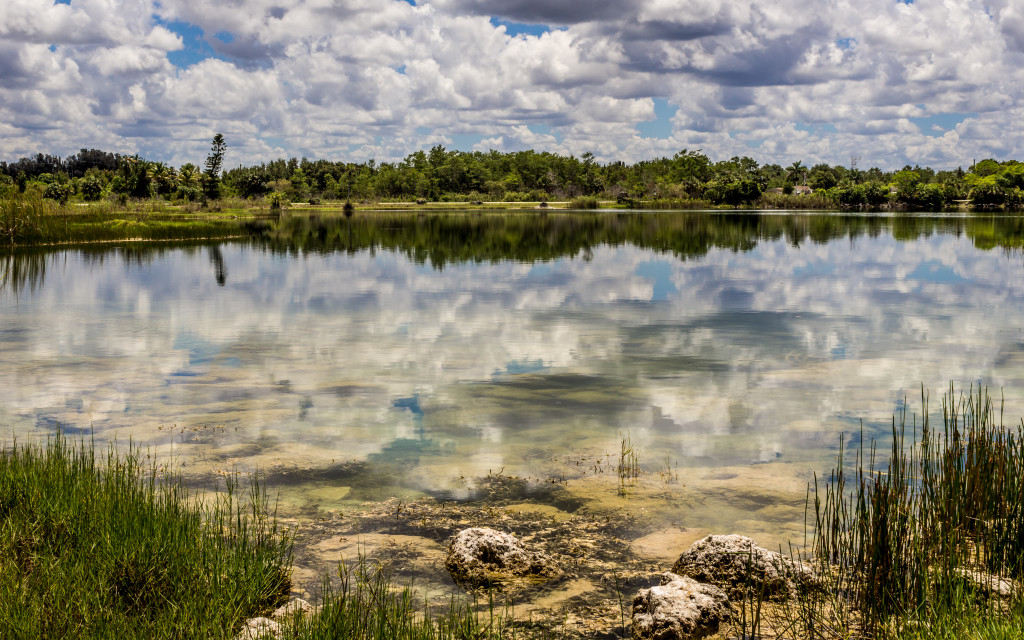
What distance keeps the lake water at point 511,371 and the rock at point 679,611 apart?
2533 millimetres

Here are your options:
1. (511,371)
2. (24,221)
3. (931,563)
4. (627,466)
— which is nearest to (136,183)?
(24,221)

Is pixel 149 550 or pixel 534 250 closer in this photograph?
pixel 149 550

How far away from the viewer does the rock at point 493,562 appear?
8.48 m

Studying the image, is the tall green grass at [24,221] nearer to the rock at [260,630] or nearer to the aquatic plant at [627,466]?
the aquatic plant at [627,466]

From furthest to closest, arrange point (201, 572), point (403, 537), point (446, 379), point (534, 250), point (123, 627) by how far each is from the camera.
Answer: point (534, 250) → point (446, 379) → point (403, 537) → point (201, 572) → point (123, 627)

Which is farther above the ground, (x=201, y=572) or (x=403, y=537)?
(x=201, y=572)

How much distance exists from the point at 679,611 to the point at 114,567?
539 centimetres

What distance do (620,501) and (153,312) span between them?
23576 mm

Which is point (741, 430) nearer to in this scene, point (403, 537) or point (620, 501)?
point (620, 501)

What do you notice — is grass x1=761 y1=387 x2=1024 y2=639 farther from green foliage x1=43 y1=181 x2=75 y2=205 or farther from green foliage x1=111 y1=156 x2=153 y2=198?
green foliage x1=43 y1=181 x2=75 y2=205

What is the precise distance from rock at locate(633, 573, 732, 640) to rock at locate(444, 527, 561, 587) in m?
1.32

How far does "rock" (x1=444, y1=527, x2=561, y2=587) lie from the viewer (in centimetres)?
848

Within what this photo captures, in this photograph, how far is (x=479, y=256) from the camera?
50281 mm

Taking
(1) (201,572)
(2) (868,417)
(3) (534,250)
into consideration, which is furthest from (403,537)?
(3) (534,250)
